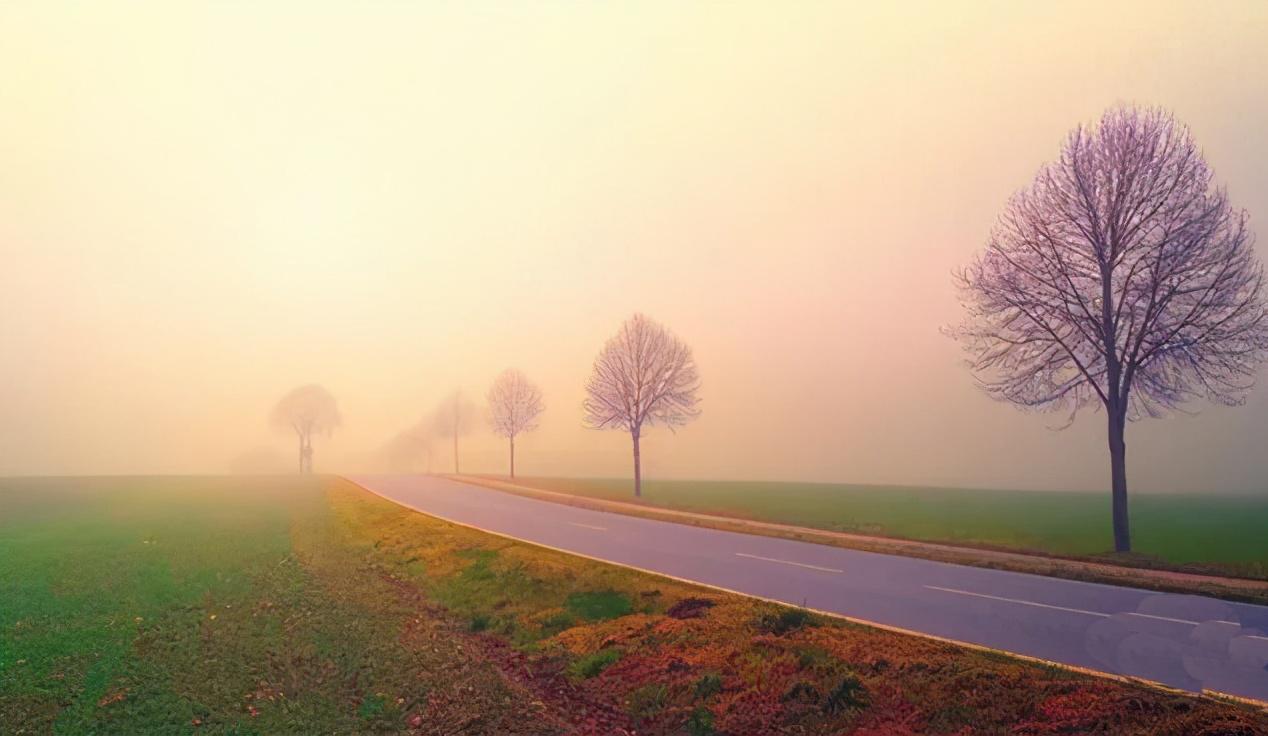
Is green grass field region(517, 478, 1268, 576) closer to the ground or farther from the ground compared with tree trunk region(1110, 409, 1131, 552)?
closer to the ground

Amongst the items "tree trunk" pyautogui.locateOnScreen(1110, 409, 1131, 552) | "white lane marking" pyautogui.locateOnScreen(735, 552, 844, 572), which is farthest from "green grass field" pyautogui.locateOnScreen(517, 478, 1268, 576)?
"white lane marking" pyautogui.locateOnScreen(735, 552, 844, 572)

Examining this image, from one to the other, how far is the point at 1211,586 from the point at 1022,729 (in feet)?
37.3

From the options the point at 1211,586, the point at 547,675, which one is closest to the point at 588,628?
the point at 547,675

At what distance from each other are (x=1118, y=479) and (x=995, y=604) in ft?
36.2

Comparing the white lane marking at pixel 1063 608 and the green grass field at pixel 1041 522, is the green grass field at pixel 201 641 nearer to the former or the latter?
the white lane marking at pixel 1063 608

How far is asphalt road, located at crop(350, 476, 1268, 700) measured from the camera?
9.22m

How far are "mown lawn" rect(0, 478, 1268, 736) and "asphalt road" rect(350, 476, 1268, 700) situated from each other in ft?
4.38

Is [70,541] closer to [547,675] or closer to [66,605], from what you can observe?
[66,605]

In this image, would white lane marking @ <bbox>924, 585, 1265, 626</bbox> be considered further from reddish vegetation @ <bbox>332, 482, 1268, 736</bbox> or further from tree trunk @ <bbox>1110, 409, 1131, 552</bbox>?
tree trunk @ <bbox>1110, 409, 1131, 552</bbox>

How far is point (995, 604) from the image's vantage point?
12.8 meters

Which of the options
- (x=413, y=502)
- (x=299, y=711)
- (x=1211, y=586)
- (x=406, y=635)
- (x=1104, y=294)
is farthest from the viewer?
(x=413, y=502)

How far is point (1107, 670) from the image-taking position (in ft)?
28.4

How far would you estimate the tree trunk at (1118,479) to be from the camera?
804 inches

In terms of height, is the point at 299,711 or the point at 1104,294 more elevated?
the point at 1104,294
